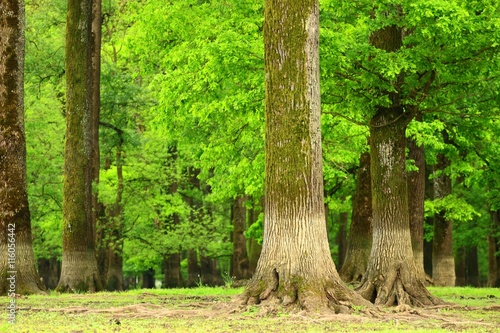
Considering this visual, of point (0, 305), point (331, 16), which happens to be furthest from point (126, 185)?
point (0, 305)

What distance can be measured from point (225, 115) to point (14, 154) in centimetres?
628

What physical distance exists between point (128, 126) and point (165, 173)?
6.67 m

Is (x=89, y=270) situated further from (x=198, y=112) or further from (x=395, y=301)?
(x=395, y=301)

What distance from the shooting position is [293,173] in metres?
13.6

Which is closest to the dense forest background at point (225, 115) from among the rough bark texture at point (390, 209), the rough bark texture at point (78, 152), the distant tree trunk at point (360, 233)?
the rough bark texture at point (390, 209)

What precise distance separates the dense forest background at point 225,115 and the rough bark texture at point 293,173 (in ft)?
6.67

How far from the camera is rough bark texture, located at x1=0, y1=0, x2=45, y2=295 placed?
63.0 feet

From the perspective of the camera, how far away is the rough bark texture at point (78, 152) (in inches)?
886

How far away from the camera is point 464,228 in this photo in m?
39.2

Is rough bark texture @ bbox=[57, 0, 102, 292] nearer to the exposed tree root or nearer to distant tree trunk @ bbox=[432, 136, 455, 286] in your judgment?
the exposed tree root

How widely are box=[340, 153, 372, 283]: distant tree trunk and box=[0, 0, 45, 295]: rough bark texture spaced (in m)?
9.10

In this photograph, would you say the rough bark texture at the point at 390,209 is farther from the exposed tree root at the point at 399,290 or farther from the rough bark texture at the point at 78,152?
the rough bark texture at the point at 78,152

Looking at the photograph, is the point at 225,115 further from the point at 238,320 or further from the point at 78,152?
the point at 238,320

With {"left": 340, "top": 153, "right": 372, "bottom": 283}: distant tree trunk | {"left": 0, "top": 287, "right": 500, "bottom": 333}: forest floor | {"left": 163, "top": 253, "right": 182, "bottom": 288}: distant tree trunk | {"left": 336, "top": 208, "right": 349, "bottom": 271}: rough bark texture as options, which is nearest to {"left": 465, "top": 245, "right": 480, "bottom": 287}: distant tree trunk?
{"left": 336, "top": 208, "right": 349, "bottom": 271}: rough bark texture
